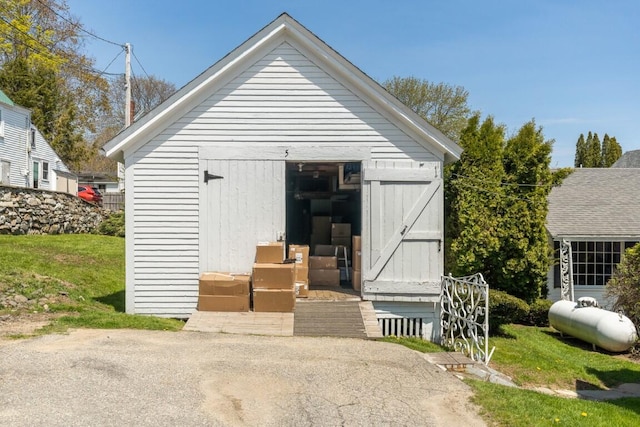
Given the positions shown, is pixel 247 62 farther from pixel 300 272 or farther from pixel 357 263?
pixel 357 263

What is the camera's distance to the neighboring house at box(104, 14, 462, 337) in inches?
373

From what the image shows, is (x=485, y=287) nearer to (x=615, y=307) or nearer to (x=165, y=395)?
(x=165, y=395)

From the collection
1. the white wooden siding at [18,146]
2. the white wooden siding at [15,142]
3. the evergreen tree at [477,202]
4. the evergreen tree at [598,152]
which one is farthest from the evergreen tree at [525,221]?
the evergreen tree at [598,152]

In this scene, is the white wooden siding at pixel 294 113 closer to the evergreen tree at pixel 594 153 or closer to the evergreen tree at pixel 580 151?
the evergreen tree at pixel 594 153

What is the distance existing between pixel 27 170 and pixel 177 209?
2422 cm

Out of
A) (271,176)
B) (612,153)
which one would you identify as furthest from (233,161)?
(612,153)

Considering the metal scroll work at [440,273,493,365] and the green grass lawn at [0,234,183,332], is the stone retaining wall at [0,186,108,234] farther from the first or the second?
the metal scroll work at [440,273,493,365]

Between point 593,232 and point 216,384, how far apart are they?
15.1 metres

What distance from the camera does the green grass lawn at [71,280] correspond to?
28.4 feet

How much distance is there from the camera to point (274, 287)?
9008 millimetres

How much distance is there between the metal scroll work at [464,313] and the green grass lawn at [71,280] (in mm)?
4747

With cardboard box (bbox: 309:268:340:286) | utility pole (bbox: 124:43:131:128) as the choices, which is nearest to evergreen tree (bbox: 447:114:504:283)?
cardboard box (bbox: 309:268:340:286)

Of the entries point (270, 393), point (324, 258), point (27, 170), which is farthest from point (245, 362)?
point (27, 170)

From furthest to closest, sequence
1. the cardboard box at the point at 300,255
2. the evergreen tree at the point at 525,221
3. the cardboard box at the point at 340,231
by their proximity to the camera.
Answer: the evergreen tree at the point at 525,221
the cardboard box at the point at 340,231
the cardboard box at the point at 300,255
